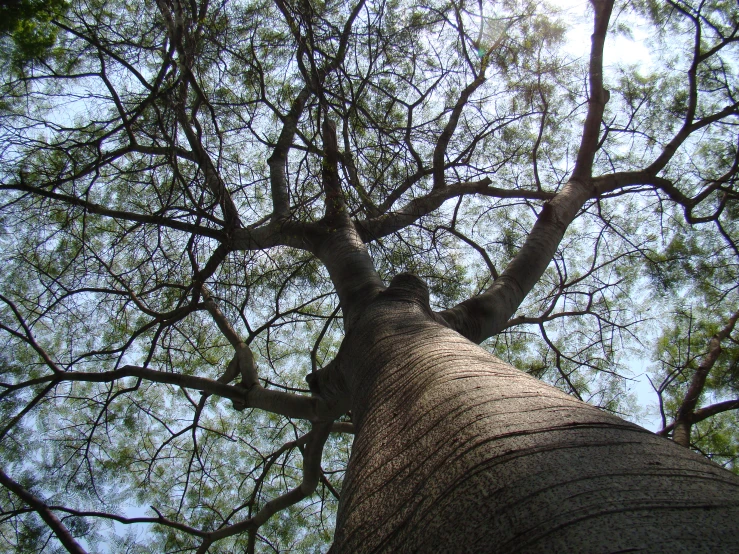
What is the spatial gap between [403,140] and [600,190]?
5.55 feet

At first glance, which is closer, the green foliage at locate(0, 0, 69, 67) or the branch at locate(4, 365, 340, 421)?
the green foliage at locate(0, 0, 69, 67)

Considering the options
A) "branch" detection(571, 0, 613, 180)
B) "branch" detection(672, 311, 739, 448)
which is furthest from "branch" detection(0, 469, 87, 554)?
"branch" detection(571, 0, 613, 180)

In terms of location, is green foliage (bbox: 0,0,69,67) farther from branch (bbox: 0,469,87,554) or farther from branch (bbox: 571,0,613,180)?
branch (bbox: 571,0,613,180)

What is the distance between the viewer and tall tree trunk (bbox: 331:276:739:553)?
493 mm

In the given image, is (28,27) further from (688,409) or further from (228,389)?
(688,409)

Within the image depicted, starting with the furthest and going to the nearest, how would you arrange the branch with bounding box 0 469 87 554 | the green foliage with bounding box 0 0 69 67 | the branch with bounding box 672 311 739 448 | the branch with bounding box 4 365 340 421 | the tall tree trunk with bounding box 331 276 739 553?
the branch with bounding box 672 311 739 448
the branch with bounding box 4 365 340 421
the branch with bounding box 0 469 87 554
the green foliage with bounding box 0 0 69 67
the tall tree trunk with bounding box 331 276 739 553

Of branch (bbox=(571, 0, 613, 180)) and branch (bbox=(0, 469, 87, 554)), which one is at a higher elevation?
branch (bbox=(571, 0, 613, 180))

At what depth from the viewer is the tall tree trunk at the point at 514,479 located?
493mm

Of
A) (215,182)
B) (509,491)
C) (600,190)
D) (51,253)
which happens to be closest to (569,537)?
(509,491)

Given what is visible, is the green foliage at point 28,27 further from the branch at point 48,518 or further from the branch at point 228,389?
the branch at point 48,518

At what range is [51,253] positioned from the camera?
322 cm

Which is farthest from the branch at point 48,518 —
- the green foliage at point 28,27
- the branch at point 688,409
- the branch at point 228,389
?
the branch at point 688,409

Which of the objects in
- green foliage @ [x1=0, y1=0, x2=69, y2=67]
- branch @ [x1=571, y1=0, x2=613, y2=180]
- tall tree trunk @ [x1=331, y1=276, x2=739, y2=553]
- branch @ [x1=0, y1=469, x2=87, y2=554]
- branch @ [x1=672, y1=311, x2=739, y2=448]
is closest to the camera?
tall tree trunk @ [x1=331, y1=276, x2=739, y2=553]

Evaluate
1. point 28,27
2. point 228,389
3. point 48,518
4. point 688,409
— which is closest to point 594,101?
point 688,409
